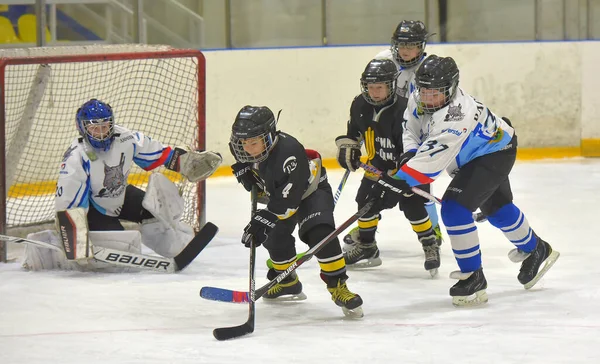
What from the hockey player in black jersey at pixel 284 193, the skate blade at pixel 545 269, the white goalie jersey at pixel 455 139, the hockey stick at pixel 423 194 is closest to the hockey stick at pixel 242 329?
the hockey player in black jersey at pixel 284 193

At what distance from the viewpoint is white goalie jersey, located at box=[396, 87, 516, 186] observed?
140 inches

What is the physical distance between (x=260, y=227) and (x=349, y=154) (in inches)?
36.8

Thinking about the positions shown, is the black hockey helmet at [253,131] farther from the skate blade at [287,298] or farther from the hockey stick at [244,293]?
the skate blade at [287,298]

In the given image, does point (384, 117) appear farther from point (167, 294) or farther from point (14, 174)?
point (14, 174)

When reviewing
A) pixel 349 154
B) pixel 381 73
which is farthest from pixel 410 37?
pixel 349 154

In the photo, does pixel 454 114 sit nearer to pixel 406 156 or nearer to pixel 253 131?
pixel 406 156

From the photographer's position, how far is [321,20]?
7.15 m

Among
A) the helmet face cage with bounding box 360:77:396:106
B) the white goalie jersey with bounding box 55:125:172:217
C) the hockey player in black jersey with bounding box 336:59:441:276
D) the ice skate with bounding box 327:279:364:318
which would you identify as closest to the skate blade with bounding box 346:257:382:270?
the hockey player in black jersey with bounding box 336:59:441:276

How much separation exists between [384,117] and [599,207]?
72.6 inches

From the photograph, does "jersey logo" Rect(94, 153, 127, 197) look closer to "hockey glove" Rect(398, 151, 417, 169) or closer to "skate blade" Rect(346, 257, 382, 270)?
"skate blade" Rect(346, 257, 382, 270)

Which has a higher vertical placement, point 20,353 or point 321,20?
point 321,20

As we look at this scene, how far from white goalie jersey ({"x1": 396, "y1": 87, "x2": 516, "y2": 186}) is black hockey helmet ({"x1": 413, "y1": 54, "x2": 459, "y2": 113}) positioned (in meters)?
0.03

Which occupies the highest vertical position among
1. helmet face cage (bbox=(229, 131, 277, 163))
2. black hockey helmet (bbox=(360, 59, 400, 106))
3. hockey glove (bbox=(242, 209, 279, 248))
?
black hockey helmet (bbox=(360, 59, 400, 106))

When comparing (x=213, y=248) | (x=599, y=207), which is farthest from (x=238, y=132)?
(x=599, y=207)
